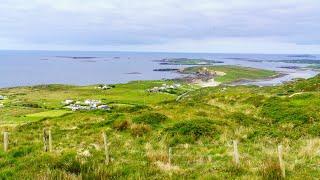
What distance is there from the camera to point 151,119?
3350cm

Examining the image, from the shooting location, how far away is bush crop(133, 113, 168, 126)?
32.9 m

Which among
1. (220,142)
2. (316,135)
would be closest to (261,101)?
(316,135)

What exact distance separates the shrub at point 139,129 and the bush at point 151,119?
1174 mm

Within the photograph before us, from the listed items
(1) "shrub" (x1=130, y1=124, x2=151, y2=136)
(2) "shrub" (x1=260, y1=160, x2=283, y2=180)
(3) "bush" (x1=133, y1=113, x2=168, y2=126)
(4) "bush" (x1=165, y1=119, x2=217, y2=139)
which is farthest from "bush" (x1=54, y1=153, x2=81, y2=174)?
(3) "bush" (x1=133, y1=113, x2=168, y2=126)

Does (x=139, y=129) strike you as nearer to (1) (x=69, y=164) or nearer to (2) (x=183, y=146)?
(2) (x=183, y=146)

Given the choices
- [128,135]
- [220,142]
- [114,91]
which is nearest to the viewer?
[220,142]

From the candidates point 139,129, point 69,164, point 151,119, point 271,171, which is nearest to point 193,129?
point 139,129

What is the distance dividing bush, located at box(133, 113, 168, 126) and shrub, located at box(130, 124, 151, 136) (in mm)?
1174

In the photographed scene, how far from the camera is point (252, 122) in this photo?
3516cm

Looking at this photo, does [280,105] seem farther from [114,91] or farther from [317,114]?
[114,91]

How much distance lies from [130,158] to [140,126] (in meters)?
11.5

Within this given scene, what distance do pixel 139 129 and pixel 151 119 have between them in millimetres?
2864

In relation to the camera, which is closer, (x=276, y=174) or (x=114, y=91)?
(x=276, y=174)

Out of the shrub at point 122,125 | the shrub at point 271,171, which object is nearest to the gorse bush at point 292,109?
the shrub at point 122,125
